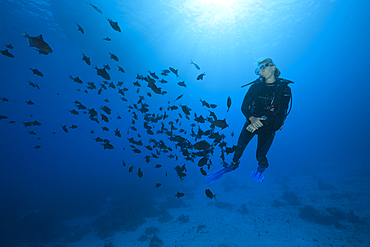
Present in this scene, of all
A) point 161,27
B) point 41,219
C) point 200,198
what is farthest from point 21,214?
point 161,27

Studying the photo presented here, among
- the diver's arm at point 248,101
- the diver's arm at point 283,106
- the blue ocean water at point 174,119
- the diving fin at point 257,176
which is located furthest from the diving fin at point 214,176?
the diver's arm at point 283,106

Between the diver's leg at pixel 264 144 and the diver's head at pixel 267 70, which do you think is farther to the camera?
the diver's leg at pixel 264 144

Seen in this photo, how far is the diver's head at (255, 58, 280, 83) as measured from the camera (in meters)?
3.89

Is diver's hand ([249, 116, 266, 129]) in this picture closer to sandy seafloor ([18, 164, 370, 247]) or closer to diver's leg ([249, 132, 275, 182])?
diver's leg ([249, 132, 275, 182])

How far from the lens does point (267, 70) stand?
390 cm

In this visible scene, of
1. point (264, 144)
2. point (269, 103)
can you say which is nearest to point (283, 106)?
point (269, 103)

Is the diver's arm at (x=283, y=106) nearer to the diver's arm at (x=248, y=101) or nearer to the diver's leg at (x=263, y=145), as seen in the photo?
the diver's leg at (x=263, y=145)

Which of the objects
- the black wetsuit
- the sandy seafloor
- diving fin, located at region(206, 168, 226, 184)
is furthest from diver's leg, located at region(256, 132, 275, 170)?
the sandy seafloor

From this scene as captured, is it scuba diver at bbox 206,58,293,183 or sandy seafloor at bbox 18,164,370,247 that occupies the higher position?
scuba diver at bbox 206,58,293,183

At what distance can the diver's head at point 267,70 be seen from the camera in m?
3.89

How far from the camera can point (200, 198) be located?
19.1 meters

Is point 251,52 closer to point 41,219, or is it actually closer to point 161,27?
point 161,27

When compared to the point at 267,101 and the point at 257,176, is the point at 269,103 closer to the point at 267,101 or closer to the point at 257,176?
the point at 267,101

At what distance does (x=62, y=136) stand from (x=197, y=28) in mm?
111615
